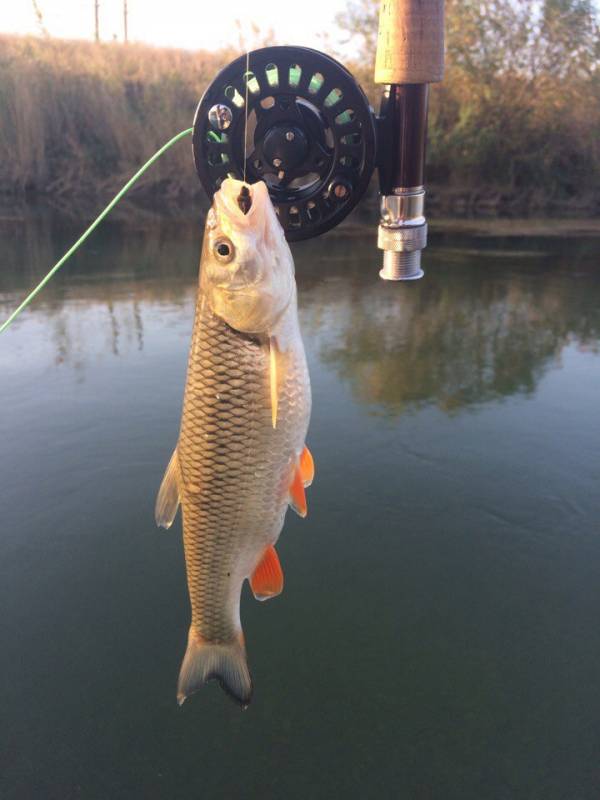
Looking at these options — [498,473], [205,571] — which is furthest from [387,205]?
[498,473]

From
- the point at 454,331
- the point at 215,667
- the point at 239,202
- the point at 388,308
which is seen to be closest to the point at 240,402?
the point at 239,202

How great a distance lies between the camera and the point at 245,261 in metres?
0.68

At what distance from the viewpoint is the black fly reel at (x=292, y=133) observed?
85cm

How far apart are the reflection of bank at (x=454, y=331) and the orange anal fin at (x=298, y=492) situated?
1.75m

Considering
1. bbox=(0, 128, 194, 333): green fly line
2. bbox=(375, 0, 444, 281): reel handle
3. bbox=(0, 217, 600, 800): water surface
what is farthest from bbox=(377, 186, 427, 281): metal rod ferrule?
bbox=(0, 217, 600, 800): water surface

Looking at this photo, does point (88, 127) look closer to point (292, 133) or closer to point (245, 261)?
point (292, 133)

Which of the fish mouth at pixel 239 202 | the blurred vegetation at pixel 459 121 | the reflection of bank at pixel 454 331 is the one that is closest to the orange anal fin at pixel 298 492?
the fish mouth at pixel 239 202

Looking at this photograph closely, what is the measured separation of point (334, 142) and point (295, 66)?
97 millimetres

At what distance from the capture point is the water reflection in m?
2.81

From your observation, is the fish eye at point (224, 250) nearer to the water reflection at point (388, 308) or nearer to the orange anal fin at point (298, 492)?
the orange anal fin at point (298, 492)

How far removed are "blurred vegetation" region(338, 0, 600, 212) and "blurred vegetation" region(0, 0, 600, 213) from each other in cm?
1

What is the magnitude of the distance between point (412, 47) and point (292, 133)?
220 mm

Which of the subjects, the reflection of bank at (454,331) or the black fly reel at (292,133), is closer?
the black fly reel at (292,133)

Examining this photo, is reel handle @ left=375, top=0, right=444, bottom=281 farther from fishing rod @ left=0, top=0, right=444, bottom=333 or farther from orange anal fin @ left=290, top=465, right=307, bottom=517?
orange anal fin @ left=290, top=465, right=307, bottom=517
